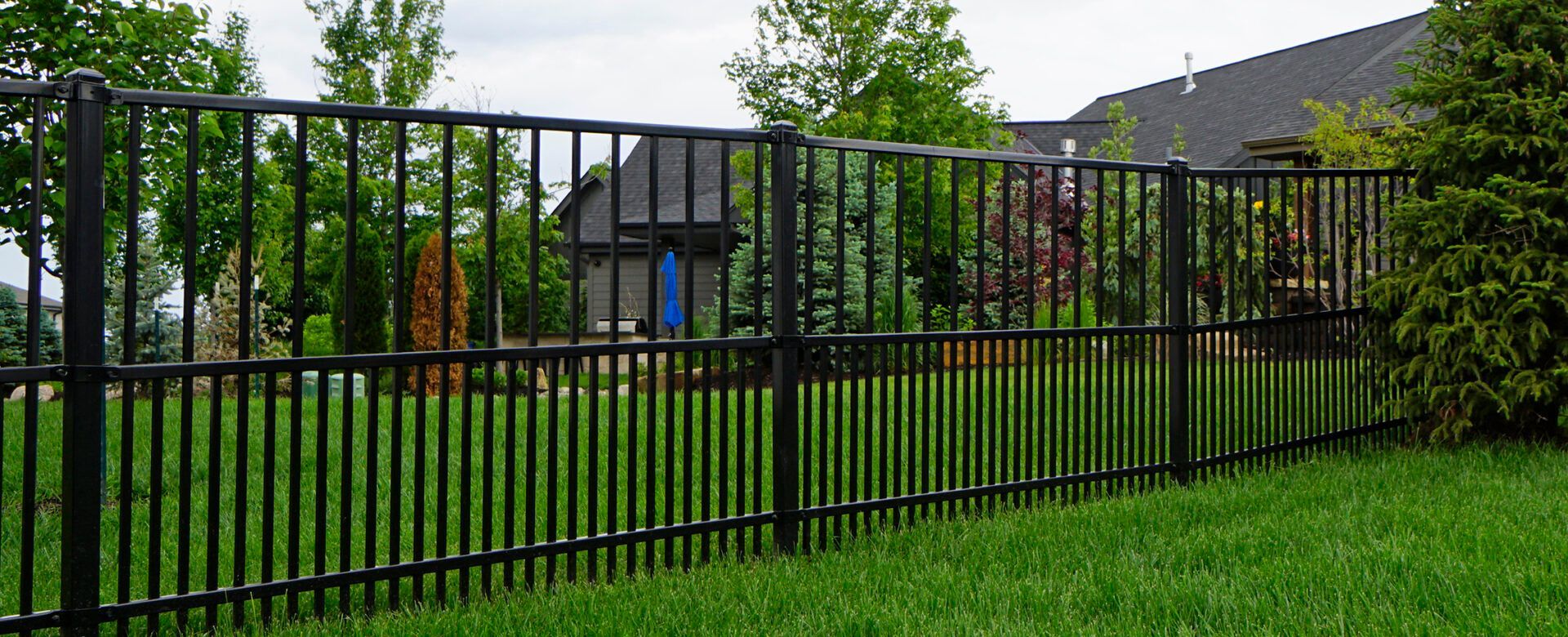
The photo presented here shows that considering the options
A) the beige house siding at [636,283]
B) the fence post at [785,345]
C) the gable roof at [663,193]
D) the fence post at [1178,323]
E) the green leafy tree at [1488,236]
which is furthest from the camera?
the beige house siding at [636,283]

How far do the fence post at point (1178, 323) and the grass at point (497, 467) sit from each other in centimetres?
14

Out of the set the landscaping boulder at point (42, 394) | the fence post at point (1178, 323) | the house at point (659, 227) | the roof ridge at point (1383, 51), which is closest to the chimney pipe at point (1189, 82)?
the roof ridge at point (1383, 51)

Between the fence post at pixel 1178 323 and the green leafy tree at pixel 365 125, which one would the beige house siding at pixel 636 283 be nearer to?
the green leafy tree at pixel 365 125

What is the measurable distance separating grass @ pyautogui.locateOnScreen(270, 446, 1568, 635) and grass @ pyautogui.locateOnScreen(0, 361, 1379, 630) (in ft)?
1.13

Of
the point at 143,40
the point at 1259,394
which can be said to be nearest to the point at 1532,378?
the point at 1259,394

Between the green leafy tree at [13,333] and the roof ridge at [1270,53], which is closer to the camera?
the green leafy tree at [13,333]

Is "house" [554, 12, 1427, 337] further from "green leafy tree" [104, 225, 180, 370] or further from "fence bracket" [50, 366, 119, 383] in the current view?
"fence bracket" [50, 366, 119, 383]

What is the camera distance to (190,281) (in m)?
3.19

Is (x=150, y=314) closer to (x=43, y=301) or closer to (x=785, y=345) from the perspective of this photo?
(x=43, y=301)

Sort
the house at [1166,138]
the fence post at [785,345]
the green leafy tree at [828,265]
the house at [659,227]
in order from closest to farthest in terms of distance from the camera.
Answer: the fence post at [785,345], the green leafy tree at [828,265], the house at [659,227], the house at [1166,138]

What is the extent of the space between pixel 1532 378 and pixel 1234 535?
3142mm

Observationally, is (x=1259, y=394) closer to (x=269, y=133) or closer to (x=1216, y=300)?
(x=1216, y=300)

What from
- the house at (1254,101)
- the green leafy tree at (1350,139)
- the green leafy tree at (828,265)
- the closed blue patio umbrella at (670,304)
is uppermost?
the house at (1254,101)

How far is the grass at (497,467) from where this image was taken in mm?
3688
